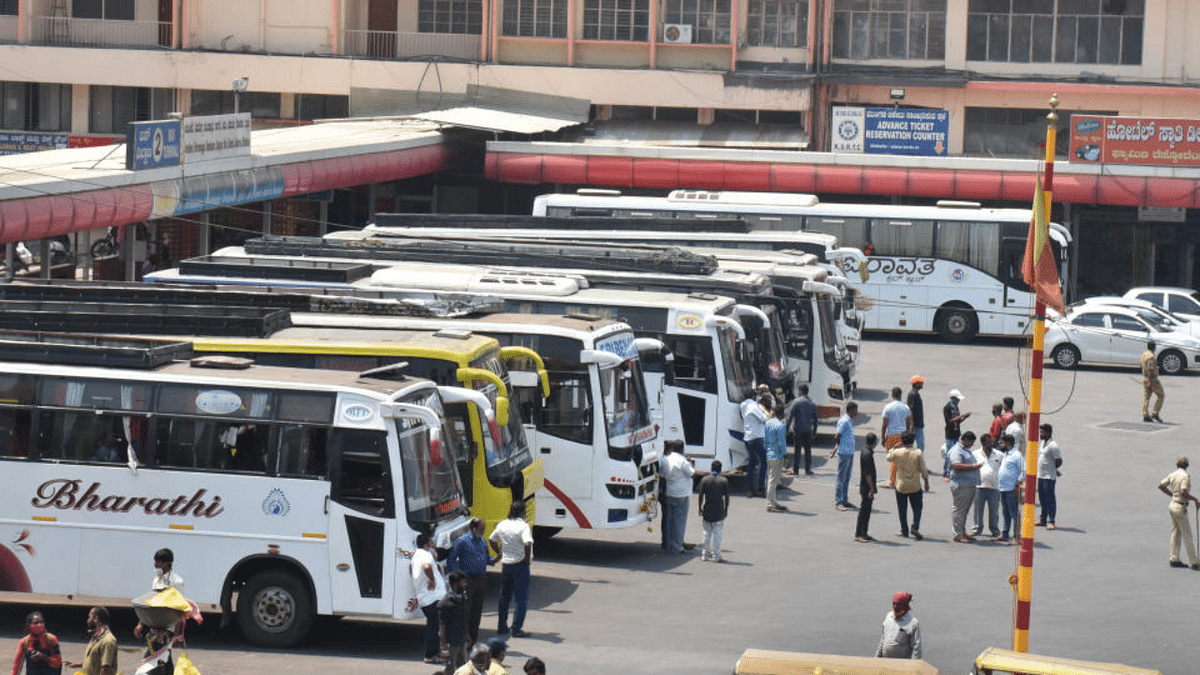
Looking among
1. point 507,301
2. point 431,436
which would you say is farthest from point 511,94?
point 431,436

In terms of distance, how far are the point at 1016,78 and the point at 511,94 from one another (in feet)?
47.5

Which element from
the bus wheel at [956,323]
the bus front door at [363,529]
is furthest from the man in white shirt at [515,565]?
the bus wheel at [956,323]

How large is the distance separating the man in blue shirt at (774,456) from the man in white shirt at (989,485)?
2.78 metres

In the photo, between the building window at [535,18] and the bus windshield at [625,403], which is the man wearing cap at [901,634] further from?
the building window at [535,18]

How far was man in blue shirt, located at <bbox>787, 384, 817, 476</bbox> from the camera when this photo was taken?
90.4 ft

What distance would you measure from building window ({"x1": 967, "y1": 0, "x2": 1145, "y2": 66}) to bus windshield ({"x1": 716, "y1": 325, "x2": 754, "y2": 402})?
29717 millimetres

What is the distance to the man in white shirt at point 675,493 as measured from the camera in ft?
73.5

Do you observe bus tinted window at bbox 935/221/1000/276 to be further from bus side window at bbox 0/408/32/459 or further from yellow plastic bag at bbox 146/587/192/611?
yellow plastic bag at bbox 146/587/192/611

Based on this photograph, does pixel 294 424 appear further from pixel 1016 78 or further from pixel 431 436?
pixel 1016 78

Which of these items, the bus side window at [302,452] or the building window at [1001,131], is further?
the building window at [1001,131]

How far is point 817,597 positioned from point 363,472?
223 inches

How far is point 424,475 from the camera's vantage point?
17453mm

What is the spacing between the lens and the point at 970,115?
54656 millimetres

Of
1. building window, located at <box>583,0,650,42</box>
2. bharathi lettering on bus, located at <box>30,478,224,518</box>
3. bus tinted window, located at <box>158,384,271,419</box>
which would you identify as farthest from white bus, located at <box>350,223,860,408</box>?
building window, located at <box>583,0,650,42</box>
